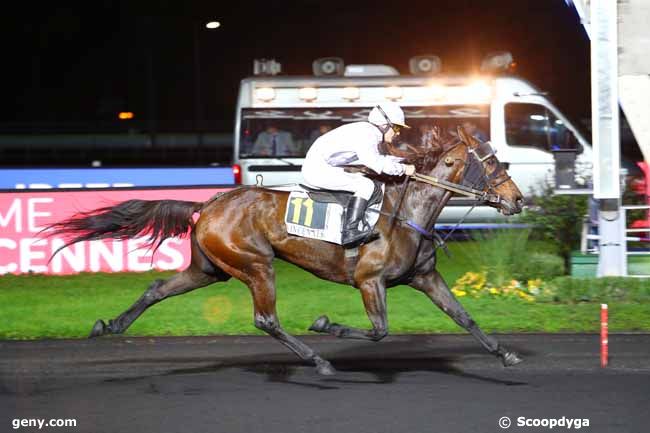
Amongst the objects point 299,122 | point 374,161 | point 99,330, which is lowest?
point 99,330

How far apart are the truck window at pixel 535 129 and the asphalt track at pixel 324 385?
366 inches

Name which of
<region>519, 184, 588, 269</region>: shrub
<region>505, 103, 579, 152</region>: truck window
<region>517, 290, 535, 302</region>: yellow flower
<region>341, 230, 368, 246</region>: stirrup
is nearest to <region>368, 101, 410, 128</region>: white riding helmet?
<region>341, 230, 368, 246</region>: stirrup

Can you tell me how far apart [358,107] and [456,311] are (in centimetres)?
1185

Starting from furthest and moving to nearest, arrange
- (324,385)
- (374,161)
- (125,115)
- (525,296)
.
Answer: (125,115) < (525,296) < (374,161) < (324,385)

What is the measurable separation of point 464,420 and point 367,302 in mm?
1626

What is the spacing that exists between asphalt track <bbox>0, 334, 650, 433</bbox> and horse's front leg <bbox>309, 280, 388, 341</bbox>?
1.19ft

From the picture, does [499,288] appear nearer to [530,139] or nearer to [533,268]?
[533,268]

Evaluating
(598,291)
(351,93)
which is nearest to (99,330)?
(598,291)

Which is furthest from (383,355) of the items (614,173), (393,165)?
(614,173)

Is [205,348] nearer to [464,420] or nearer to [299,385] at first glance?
[299,385]

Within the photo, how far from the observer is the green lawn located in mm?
10891

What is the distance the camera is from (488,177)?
27.8ft

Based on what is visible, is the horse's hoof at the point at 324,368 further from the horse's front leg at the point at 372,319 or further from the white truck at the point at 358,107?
the white truck at the point at 358,107

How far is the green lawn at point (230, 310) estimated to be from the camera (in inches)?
429
